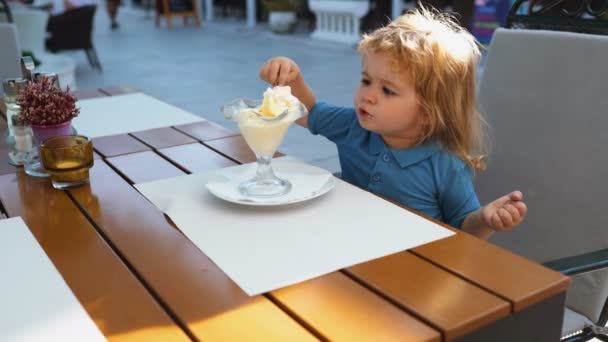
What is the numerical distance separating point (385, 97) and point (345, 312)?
71 centimetres

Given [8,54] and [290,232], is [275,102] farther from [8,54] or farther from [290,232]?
[8,54]

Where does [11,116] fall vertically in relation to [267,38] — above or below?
above

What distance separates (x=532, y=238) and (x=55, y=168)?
3.71 ft

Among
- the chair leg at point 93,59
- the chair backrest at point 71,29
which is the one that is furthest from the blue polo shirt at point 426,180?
the chair leg at point 93,59

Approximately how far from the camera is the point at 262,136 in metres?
1.15

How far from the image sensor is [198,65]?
7.57 meters

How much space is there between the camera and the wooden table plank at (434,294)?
79cm

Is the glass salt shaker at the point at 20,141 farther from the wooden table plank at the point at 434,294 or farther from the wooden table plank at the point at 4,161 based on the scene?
the wooden table plank at the point at 434,294

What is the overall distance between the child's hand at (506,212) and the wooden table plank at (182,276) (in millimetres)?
546

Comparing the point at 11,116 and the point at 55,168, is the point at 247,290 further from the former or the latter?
the point at 11,116

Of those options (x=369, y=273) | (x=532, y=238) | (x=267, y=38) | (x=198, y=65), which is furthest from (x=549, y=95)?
(x=267, y=38)

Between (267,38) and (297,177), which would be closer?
(297,177)

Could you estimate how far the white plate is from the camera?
3.77 ft

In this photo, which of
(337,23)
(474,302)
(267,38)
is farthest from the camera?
(267,38)
